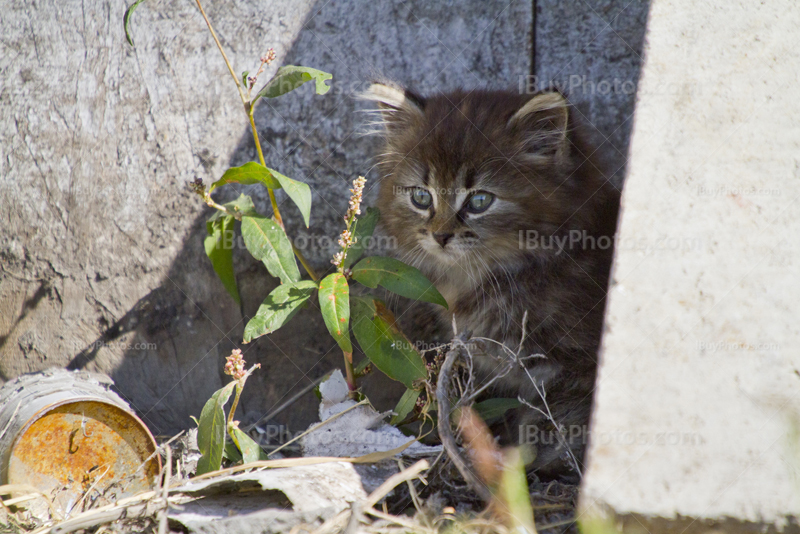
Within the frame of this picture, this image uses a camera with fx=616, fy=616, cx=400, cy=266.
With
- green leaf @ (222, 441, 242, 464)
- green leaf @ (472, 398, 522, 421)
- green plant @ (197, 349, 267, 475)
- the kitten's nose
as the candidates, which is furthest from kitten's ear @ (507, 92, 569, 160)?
green leaf @ (222, 441, 242, 464)

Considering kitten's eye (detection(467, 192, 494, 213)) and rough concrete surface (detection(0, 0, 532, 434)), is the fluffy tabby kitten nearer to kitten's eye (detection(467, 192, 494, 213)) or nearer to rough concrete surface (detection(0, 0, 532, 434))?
kitten's eye (detection(467, 192, 494, 213))

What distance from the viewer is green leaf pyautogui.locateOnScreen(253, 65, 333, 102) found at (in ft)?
7.72

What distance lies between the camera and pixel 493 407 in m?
2.51

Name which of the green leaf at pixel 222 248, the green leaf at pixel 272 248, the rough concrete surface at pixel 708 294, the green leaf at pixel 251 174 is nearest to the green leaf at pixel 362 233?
the green leaf at pixel 272 248

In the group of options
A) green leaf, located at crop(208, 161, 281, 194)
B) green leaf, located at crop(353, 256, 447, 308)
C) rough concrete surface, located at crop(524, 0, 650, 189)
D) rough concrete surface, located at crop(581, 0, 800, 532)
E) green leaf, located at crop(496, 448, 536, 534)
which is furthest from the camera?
rough concrete surface, located at crop(524, 0, 650, 189)

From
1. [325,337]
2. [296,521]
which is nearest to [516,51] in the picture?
A: [325,337]

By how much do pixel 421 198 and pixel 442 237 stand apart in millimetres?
285

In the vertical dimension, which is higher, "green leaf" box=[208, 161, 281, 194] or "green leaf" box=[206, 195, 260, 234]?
"green leaf" box=[208, 161, 281, 194]

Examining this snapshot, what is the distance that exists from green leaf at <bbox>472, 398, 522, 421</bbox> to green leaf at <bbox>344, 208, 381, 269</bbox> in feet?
2.66

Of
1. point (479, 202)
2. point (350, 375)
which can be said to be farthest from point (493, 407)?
point (479, 202)

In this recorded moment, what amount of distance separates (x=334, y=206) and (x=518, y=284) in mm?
1037

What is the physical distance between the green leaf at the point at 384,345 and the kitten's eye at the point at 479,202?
1.97ft

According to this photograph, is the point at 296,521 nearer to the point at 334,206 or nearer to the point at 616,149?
the point at 334,206

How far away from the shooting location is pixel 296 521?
5.62 feet
